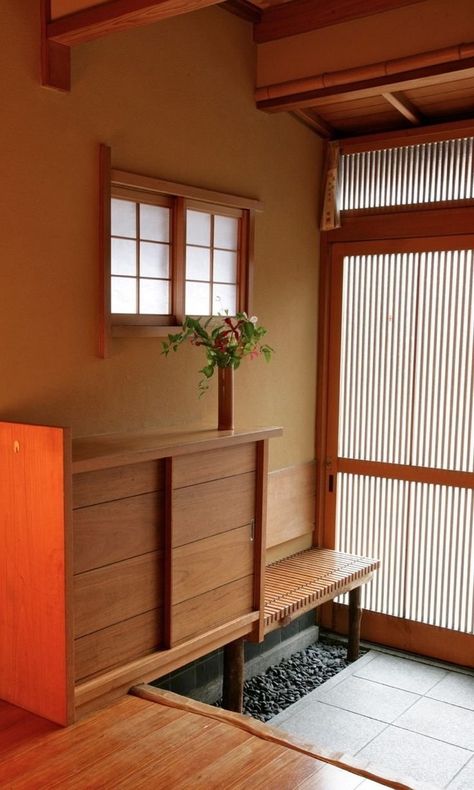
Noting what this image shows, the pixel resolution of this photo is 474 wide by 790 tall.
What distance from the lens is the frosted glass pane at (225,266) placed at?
13.8ft

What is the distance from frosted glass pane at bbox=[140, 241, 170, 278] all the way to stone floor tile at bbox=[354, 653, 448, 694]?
2.63 meters

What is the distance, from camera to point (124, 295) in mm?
3637

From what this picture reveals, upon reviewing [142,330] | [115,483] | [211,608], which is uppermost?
[142,330]

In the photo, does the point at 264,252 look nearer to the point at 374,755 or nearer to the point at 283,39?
the point at 283,39

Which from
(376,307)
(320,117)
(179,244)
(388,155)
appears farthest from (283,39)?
(376,307)

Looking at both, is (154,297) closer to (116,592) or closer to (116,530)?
(116,530)

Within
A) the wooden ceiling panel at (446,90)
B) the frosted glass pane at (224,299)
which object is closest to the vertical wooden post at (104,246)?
the frosted glass pane at (224,299)

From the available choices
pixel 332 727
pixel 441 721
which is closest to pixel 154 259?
pixel 332 727

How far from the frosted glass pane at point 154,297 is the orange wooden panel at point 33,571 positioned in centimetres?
107

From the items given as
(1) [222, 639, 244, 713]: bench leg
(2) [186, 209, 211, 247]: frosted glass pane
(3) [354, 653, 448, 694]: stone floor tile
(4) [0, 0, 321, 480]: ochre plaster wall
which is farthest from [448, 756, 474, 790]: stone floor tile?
(2) [186, 209, 211, 247]: frosted glass pane

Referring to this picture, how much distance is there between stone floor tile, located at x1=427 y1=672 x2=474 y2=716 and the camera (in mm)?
4293

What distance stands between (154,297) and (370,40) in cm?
167

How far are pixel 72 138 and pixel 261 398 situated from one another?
1.94 m

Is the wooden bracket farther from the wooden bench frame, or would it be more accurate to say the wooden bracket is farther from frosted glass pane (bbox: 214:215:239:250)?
the wooden bench frame
